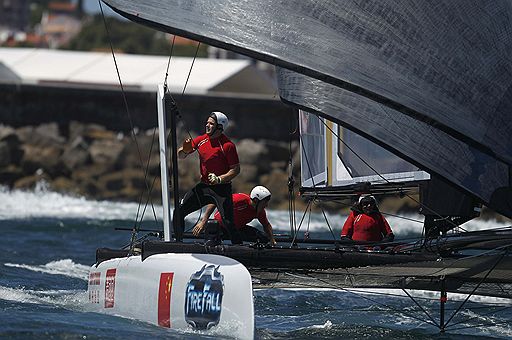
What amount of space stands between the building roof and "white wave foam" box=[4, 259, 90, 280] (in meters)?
13.9

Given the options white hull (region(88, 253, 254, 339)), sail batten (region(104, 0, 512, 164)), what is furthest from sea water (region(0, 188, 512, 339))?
sail batten (region(104, 0, 512, 164))

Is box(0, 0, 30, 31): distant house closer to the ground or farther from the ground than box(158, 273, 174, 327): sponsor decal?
farther from the ground

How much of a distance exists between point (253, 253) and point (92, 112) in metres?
19.1

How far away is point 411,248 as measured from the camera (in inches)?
372

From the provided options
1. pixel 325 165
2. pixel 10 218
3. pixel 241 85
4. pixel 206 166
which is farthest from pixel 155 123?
pixel 206 166

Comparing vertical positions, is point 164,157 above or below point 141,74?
below

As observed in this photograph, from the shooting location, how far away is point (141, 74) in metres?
30.2

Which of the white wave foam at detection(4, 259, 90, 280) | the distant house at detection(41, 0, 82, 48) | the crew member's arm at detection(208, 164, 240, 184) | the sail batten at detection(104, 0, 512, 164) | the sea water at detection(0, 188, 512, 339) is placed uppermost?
the distant house at detection(41, 0, 82, 48)

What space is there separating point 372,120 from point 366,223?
173 cm

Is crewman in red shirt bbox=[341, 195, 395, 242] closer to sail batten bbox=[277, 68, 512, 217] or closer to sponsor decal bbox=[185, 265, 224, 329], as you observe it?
sail batten bbox=[277, 68, 512, 217]

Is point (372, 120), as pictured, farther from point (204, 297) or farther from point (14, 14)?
point (14, 14)

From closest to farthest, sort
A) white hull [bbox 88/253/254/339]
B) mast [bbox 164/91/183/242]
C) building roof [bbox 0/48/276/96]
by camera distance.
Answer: white hull [bbox 88/253/254/339] < mast [bbox 164/91/183/242] < building roof [bbox 0/48/276/96]

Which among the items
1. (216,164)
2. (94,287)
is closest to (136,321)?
(94,287)

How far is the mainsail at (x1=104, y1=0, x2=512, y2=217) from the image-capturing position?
8297 millimetres
